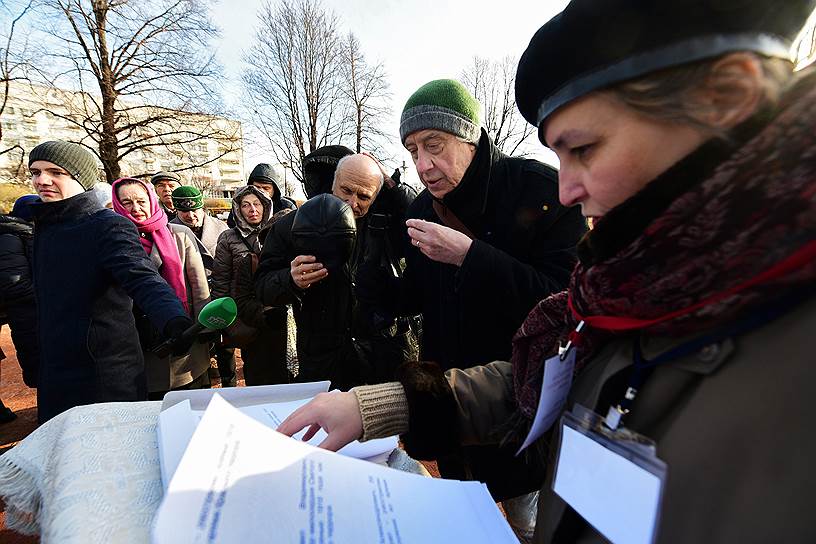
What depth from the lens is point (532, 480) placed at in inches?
63.8

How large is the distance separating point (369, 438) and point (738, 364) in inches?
26.0

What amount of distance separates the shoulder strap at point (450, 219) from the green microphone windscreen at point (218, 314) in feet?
2.99

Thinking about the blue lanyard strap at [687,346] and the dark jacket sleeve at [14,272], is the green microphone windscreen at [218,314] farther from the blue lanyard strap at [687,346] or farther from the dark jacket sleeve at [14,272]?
the dark jacket sleeve at [14,272]

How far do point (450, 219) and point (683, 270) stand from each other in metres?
1.22

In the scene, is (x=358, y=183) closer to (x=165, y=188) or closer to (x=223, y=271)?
(x=223, y=271)

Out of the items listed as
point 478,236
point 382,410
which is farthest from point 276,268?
point 382,410

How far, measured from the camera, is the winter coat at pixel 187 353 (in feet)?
8.81

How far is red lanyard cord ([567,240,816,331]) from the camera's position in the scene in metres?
0.40

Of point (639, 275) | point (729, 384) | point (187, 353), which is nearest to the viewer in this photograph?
point (729, 384)

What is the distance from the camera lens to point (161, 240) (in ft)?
9.53

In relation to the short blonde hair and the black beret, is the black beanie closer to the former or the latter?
the black beret

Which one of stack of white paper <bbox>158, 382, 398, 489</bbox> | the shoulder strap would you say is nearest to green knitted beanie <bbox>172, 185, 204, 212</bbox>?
the shoulder strap

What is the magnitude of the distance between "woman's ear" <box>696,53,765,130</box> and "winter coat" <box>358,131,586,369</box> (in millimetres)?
874

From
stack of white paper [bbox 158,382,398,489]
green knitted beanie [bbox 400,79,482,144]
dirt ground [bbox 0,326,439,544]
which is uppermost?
green knitted beanie [bbox 400,79,482,144]
